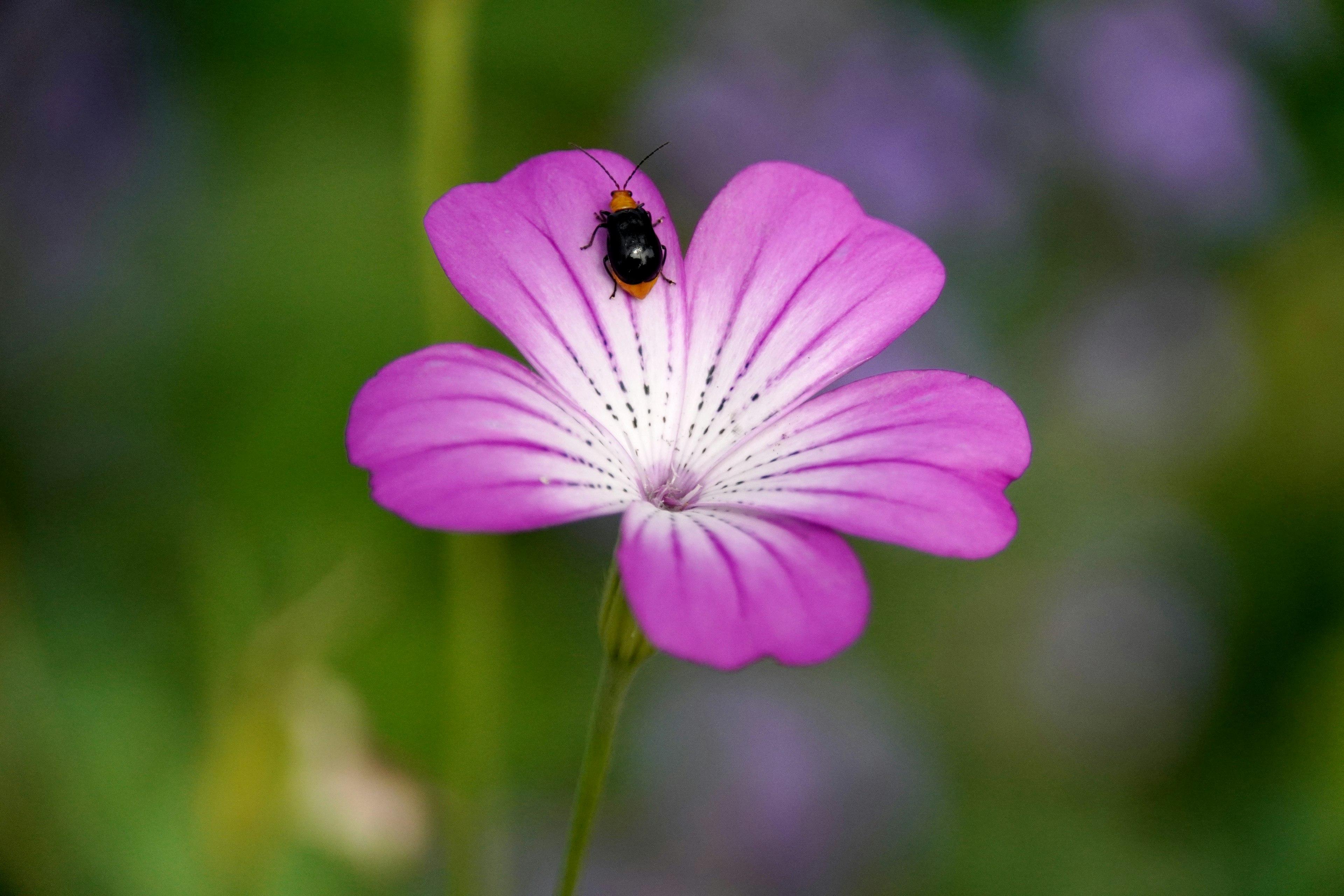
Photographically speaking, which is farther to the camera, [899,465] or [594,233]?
[594,233]

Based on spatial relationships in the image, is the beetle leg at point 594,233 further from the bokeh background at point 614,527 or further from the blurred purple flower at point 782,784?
the blurred purple flower at point 782,784

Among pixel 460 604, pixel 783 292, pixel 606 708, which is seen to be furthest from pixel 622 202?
pixel 460 604

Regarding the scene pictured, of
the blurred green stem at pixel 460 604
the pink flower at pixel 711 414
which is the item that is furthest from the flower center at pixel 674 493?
the blurred green stem at pixel 460 604

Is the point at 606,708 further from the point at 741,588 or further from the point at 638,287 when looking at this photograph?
the point at 638,287

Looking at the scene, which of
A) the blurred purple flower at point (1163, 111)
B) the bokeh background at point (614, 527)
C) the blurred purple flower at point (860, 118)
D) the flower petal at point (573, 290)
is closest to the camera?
the flower petal at point (573, 290)

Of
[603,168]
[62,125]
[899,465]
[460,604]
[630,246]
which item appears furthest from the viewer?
[62,125]

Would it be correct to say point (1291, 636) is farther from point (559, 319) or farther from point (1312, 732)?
point (559, 319)

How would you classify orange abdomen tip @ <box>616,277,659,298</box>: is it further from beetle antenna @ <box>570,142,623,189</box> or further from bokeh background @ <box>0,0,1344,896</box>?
bokeh background @ <box>0,0,1344,896</box>
